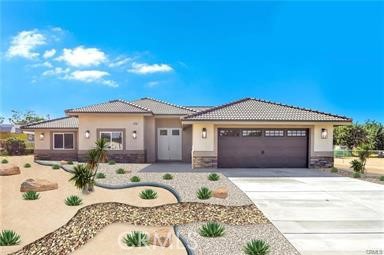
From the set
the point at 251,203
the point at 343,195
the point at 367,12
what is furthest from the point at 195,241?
the point at 367,12

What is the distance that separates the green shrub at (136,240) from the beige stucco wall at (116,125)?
14365 mm

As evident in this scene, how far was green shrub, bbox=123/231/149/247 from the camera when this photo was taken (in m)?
5.96

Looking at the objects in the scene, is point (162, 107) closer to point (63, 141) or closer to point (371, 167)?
point (63, 141)

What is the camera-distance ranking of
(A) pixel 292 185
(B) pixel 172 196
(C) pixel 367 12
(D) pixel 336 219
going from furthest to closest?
(C) pixel 367 12, (A) pixel 292 185, (B) pixel 172 196, (D) pixel 336 219

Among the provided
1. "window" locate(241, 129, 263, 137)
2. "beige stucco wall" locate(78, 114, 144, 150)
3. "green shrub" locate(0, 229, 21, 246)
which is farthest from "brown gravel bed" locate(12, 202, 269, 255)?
"beige stucco wall" locate(78, 114, 144, 150)

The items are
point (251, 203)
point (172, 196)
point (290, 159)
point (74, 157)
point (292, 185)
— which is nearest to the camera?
point (251, 203)

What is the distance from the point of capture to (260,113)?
17.0 m

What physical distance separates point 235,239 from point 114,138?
53.0 ft

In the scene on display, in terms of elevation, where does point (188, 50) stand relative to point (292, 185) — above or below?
above

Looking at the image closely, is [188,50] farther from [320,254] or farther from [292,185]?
[320,254]

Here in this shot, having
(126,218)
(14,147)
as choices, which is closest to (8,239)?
(126,218)

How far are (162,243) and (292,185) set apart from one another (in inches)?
293

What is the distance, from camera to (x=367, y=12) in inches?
608

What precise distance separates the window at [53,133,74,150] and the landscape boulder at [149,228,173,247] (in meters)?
19.4
